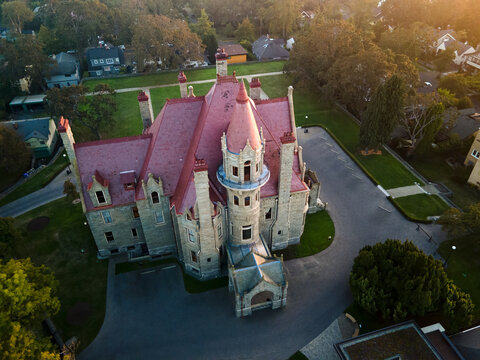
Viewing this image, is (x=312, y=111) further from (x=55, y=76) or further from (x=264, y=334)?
(x=55, y=76)

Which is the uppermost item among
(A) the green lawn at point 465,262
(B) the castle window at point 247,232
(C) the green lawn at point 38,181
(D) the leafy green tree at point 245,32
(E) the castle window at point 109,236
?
(D) the leafy green tree at point 245,32

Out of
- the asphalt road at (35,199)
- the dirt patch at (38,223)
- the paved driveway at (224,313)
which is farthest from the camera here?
the asphalt road at (35,199)

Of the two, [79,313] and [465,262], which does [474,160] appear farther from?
[79,313]

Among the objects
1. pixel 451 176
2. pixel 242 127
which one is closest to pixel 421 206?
pixel 451 176

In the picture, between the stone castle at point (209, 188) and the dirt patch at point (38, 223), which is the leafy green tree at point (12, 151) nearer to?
the dirt patch at point (38, 223)

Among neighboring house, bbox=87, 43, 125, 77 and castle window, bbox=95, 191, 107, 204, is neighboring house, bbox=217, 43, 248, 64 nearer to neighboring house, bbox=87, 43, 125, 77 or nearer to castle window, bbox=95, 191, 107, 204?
neighboring house, bbox=87, 43, 125, 77

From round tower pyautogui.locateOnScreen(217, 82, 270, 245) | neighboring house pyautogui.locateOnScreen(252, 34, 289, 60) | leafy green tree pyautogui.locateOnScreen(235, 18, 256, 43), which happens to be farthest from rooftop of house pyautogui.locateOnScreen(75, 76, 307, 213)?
leafy green tree pyautogui.locateOnScreen(235, 18, 256, 43)

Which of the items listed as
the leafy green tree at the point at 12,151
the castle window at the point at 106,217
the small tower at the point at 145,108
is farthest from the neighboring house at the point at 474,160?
the leafy green tree at the point at 12,151
